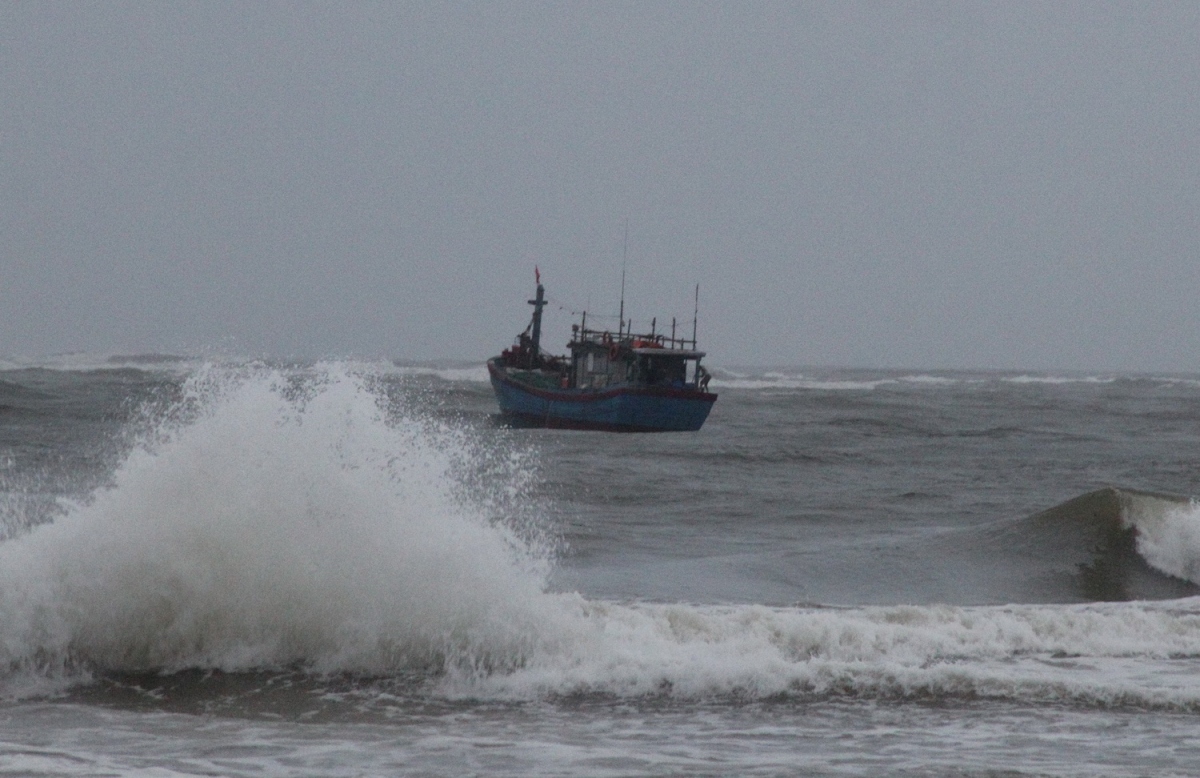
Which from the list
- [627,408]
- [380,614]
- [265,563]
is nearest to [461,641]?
[380,614]

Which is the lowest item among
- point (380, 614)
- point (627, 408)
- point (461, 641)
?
point (461, 641)

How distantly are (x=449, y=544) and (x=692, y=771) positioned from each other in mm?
3007

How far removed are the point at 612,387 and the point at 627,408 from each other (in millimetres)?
673

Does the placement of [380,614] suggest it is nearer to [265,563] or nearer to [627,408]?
[265,563]

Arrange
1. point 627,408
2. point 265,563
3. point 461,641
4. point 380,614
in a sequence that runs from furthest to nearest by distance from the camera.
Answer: point 627,408 → point 265,563 → point 380,614 → point 461,641

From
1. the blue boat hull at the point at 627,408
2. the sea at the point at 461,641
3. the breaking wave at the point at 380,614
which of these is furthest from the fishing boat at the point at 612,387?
the breaking wave at the point at 380,614

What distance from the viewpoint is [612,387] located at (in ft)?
111

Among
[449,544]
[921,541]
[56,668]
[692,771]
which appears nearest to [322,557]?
[449,544]

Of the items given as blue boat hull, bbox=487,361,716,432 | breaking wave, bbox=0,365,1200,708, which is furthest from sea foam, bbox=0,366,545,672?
blue boat hull, bbox=487,361,716,432

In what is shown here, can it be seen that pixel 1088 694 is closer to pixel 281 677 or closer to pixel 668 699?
pixel 668 699

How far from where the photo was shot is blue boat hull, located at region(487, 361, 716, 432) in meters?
33.6

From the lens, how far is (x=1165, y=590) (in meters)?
13.3

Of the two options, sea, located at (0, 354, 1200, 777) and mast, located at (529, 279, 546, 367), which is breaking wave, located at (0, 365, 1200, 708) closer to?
sea, located at (0, 354, 1200, 777)

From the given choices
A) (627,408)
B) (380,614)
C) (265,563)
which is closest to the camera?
(380,614)
